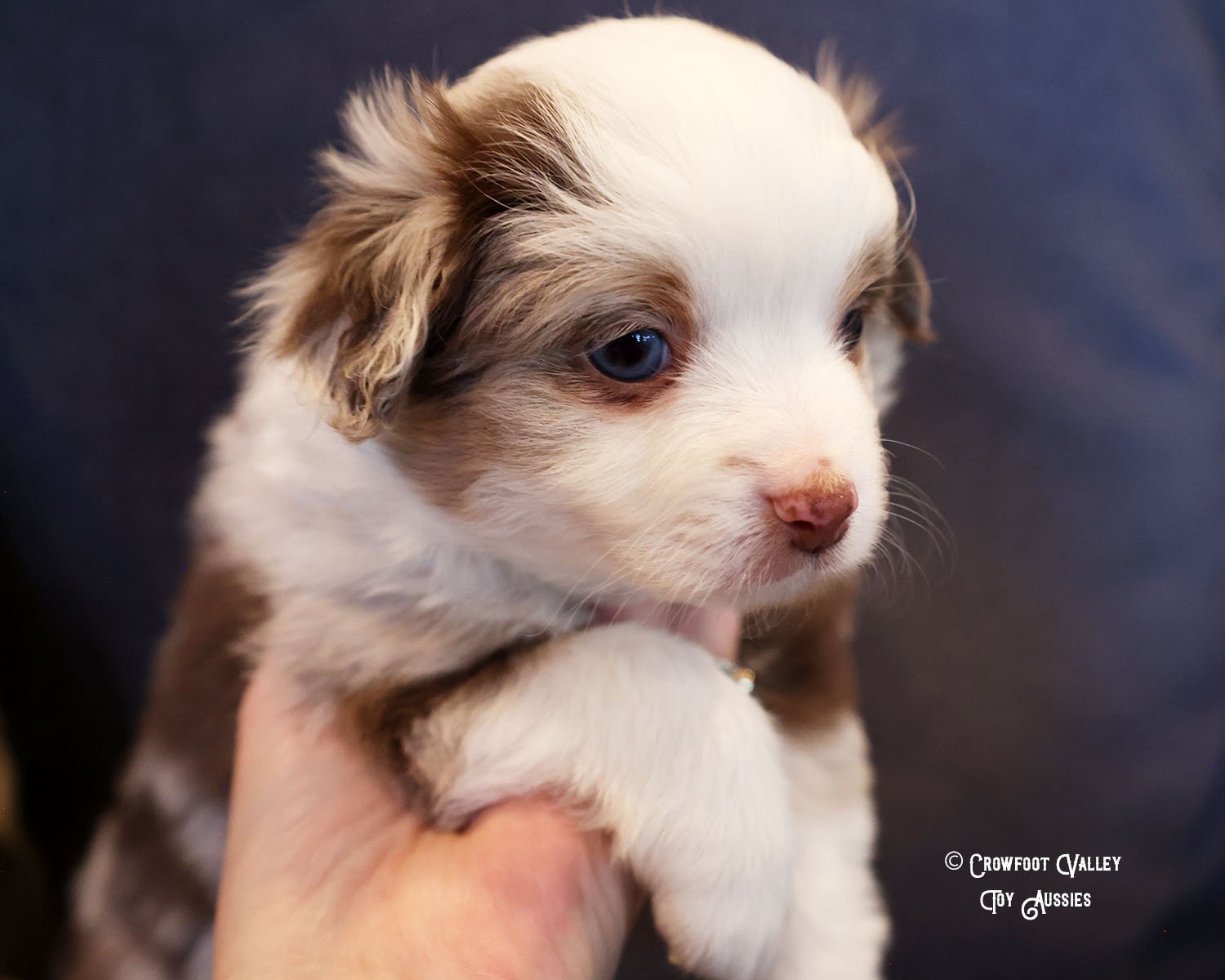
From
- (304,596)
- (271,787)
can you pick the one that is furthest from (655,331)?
(271,787)

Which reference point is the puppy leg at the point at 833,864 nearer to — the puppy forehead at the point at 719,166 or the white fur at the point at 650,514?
the white fur at the point at 650,514

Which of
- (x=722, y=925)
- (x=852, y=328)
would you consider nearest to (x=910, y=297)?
(x=852, y=328)

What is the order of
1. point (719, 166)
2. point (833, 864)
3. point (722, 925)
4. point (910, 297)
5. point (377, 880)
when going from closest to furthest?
1. point (719, 166)
2. point (722, 925)
3. point (377, 880)
4. point (910, 297)
5. point (833, 864)

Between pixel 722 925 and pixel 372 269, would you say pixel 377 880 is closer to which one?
pixel 722 925

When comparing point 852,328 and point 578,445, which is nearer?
point 578,445

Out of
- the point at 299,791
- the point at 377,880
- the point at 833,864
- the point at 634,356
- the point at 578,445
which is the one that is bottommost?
the point at 833,864

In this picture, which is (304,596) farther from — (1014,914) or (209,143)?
(1014,914)
